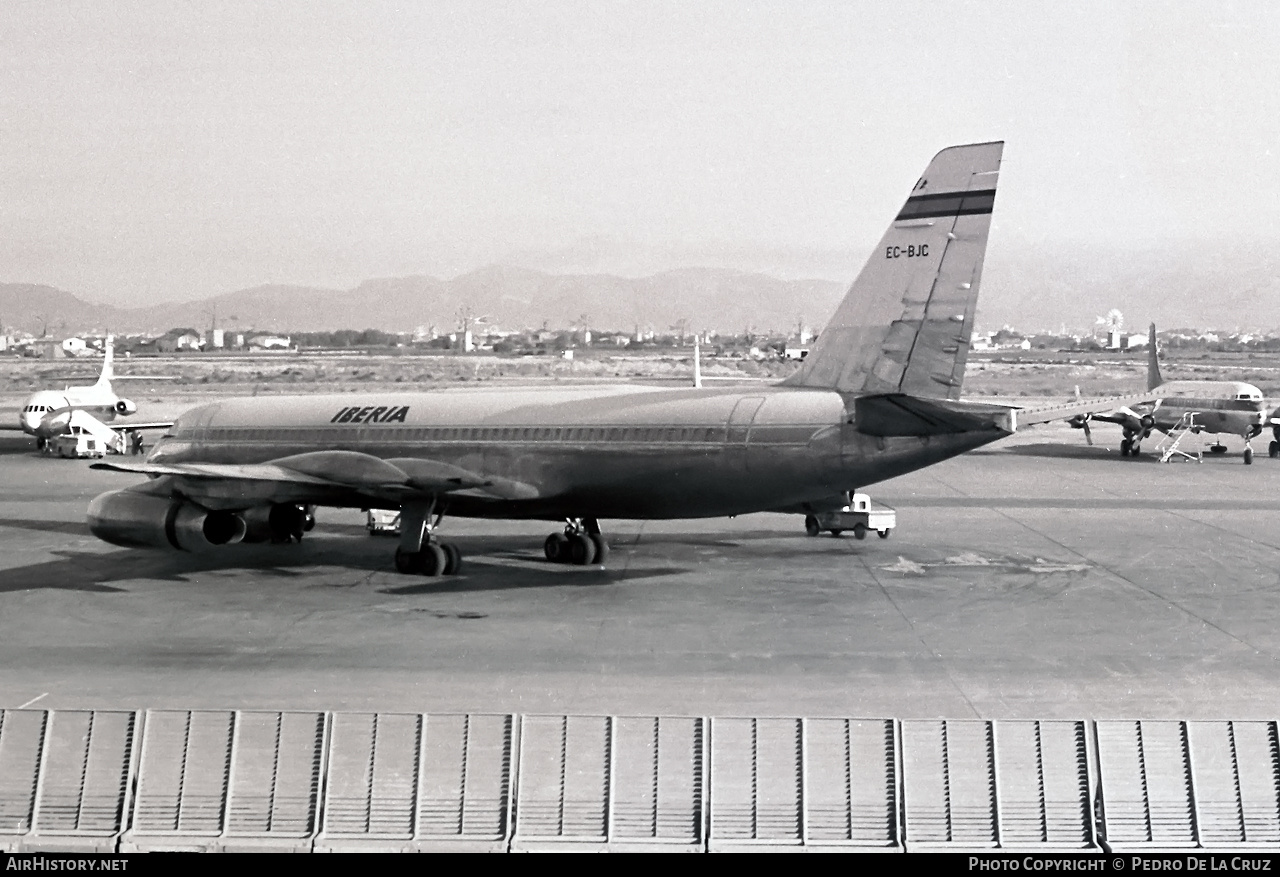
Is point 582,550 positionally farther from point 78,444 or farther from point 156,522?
point 78,444

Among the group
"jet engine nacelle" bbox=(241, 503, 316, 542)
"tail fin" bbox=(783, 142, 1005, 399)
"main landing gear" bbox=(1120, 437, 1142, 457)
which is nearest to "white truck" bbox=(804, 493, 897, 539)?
"tail fin" bbox=(783, 142, 1005, 399)

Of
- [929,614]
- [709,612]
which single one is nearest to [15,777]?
[709,612]

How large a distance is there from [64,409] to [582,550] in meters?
39.5

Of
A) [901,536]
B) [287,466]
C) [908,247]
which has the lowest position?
[901,536]

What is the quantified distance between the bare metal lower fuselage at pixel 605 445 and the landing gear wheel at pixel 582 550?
840 mm

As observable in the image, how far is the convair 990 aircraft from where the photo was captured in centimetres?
2308

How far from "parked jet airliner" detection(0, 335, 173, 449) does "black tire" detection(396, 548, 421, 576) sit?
3234cm

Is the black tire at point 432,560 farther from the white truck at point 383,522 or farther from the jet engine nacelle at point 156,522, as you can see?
the white truck at point 383,522

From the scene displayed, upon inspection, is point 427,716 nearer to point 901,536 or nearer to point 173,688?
point 173,688

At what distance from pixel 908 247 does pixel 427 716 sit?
15137 mm

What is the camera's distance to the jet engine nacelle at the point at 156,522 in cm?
2622
